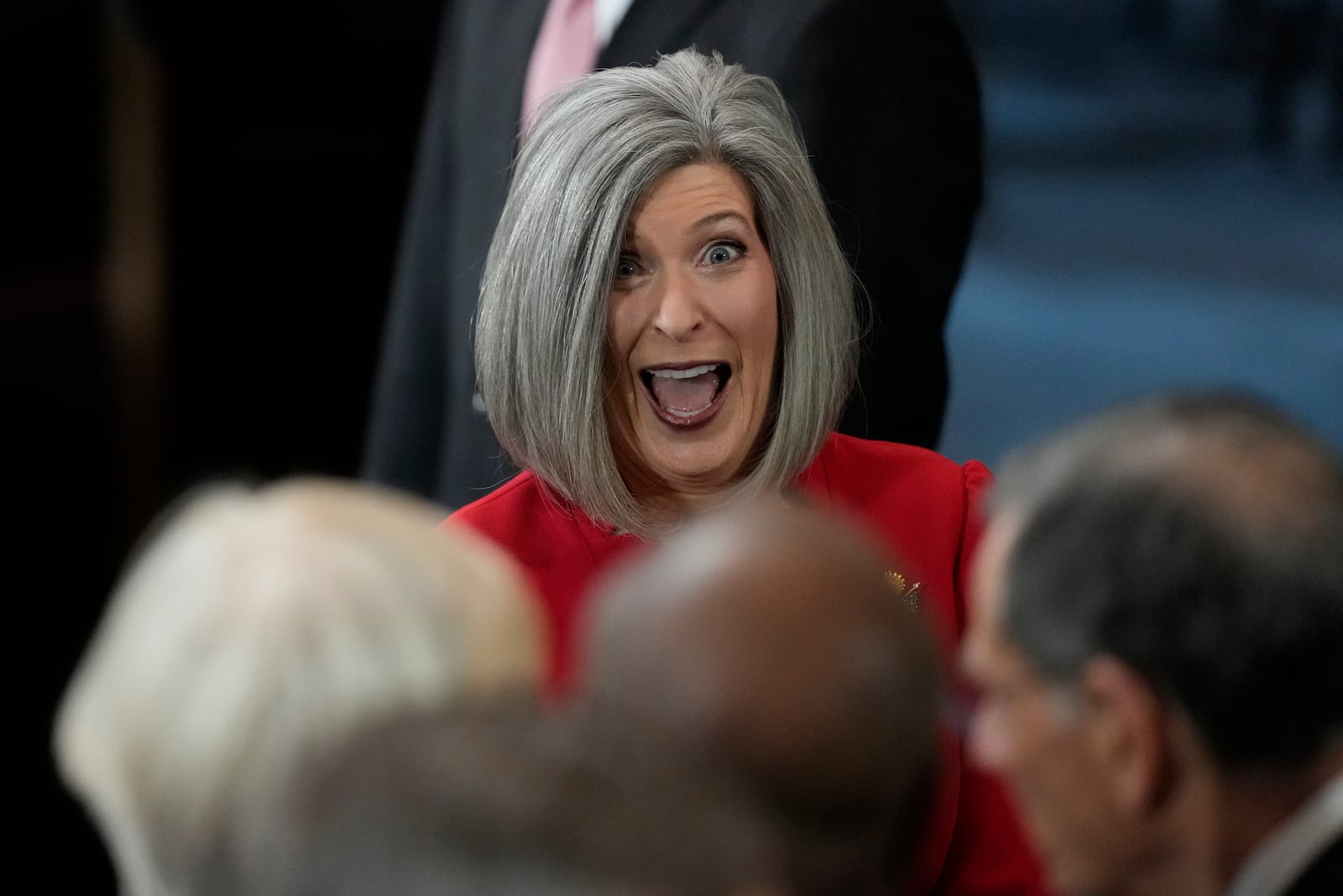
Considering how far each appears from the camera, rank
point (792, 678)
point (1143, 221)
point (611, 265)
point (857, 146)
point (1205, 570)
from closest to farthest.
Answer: point (792, 678)
point (1205, 570)
point (611, 265)
point (857, 146)
point (1143, 221)

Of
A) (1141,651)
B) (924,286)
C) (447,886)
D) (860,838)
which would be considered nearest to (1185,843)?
(1141,651)

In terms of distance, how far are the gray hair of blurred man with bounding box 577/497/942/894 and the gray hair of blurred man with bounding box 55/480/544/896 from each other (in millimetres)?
75

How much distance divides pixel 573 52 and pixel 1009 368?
170 centimetres

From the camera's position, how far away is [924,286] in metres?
2.21

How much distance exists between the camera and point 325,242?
4.21m

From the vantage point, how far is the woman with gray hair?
1.76 m

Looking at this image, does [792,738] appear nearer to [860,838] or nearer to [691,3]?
[860,838]

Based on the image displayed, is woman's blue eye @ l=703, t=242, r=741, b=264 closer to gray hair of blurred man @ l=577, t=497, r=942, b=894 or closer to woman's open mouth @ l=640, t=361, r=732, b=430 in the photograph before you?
woman's open mouth @ l=640, t=361, r=732, b=430

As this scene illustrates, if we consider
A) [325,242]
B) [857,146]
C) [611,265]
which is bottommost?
[325,242]

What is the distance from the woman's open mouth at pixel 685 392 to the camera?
1840mm

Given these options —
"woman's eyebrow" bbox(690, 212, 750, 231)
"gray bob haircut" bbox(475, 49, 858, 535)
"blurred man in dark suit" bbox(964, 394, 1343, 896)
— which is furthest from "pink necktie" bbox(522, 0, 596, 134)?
"blurred man in dark suit" bbox(964, 394, 1343, 896)

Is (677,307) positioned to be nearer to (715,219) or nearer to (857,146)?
(715,219)

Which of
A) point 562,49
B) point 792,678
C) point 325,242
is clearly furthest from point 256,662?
point 325,242

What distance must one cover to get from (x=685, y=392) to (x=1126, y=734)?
0.87 m
